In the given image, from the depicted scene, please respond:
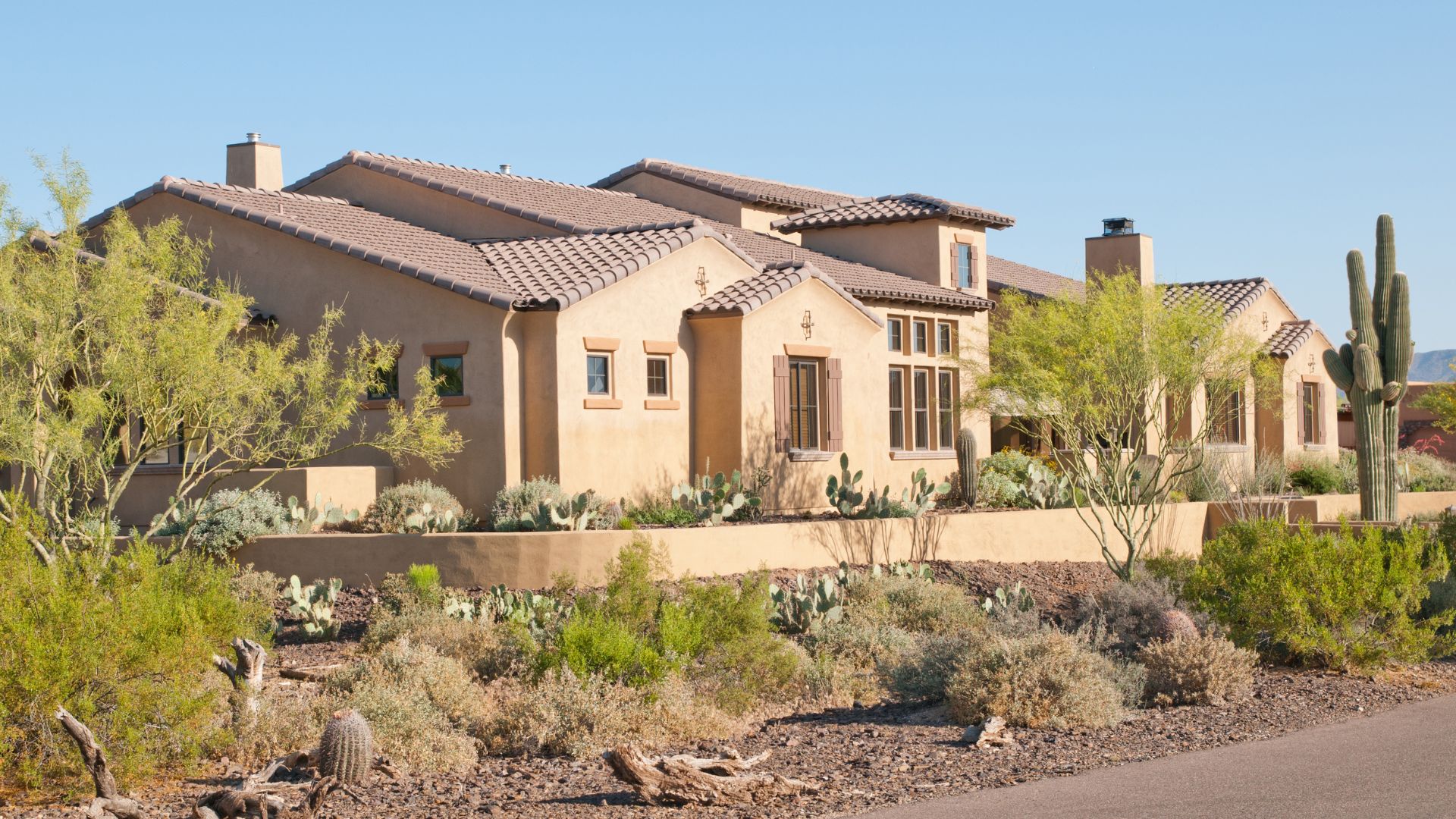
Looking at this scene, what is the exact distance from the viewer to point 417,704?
1086 cm

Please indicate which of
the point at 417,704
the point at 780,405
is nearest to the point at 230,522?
the point at 417,704

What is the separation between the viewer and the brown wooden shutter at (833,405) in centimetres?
2423

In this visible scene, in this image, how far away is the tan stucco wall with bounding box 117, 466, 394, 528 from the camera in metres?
19.4

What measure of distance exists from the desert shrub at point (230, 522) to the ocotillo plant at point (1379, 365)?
17574mm

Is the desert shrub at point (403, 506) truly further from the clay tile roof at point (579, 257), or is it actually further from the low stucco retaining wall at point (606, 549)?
the clay tile roof at point (579, 257)

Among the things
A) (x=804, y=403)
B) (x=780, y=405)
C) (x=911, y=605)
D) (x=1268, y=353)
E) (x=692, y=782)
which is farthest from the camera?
(x=1268, y=353)

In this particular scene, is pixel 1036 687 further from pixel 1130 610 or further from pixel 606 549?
pixel 606 549

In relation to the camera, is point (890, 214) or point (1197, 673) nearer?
point (1197, 673)

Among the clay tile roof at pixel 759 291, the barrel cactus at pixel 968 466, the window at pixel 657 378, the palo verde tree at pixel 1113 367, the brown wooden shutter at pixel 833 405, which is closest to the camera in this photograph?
the palo verde tree at pixel 1113 367

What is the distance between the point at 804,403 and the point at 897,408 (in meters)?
3.77

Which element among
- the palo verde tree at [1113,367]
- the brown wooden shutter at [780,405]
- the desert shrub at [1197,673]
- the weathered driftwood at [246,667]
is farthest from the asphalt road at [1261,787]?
the brown wooden shutter at [780,405]

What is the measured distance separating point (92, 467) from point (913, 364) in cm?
1598

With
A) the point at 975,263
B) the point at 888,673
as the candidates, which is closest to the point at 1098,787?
the point at 888,673

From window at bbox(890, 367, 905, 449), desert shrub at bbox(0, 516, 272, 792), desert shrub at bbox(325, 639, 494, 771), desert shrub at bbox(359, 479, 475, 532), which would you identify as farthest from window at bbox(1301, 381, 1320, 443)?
desert shrub at bbox(0, 516, 272, 792)
